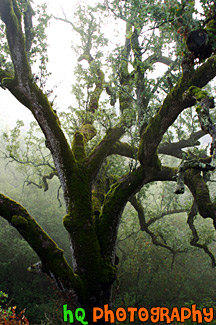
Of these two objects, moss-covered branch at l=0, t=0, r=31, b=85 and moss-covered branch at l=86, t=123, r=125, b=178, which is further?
moss-covered branch at l=86, t=123, r=125, b=178

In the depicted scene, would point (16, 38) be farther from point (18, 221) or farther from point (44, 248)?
point (44, 248)

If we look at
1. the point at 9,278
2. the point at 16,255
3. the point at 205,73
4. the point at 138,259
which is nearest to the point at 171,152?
the point at 205,73

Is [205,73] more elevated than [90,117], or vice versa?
[90,117]

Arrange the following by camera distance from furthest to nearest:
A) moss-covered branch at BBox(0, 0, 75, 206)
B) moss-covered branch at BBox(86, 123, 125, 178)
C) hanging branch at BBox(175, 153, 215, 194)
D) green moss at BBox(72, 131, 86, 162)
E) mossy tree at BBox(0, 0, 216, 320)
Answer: green moss at BBox(72, 131, 86, 162)
moss-covered branch at BBox(86, 123, 125, 178)
moss-covered branch at BBox(0, 0, 75, 206)
mossy tree at BBox(0, 0, 216, 320)
hanging branch at BBox(175, 153, 215, 194)

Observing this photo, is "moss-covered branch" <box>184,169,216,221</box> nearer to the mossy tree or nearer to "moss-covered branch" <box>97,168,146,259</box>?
the mossy tree

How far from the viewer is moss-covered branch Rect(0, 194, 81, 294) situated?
4605 mm

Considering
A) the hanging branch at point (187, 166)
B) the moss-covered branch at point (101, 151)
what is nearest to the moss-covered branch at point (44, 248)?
the moss-covered branch at point (101, 151)

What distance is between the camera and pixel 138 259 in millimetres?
16359

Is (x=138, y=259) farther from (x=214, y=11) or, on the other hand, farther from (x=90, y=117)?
(x=214, y=11)

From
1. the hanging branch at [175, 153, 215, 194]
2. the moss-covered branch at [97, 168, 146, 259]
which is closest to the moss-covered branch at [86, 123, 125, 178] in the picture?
the moss-covered branch at [97, 168, 146, 259]

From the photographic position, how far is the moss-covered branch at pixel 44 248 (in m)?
4.61

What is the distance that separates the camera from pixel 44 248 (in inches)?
188

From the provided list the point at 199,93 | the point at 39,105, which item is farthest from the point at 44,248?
the point at 199,93

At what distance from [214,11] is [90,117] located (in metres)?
5.57
